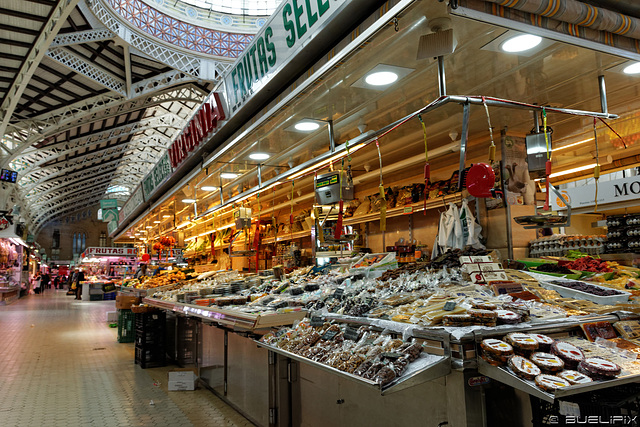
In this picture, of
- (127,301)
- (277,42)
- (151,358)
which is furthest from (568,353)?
(127,301)

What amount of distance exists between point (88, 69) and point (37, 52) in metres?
5.01

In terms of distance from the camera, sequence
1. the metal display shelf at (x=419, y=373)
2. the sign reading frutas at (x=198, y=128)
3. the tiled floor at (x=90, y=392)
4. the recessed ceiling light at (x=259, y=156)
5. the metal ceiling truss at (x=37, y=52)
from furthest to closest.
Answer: the metal ceiling truss at (x=37, y=52), the recessed ceiling light at (x=259, y=156), the sign reading frutas at (x=198, y=128), the tiled floor at (x=90, y=392), the metal display shelf at (x=419, y=373)

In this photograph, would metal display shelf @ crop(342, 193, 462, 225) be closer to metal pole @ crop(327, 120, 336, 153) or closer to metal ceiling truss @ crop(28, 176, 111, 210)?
metal pole @ crop(327, 120, 336, 153)

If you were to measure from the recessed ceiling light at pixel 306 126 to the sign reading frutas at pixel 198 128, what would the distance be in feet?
2.65

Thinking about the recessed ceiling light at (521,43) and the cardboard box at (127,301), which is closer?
the recessed ceiling light at (521,43)

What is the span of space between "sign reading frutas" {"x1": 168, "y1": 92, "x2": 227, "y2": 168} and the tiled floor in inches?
119

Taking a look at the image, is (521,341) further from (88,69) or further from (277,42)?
(88,69)

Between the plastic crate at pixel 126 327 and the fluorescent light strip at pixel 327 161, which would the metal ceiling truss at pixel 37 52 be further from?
the fluorescent light strip at pixel 327 161

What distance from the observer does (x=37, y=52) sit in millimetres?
10195

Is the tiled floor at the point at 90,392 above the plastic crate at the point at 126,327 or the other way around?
the other way around


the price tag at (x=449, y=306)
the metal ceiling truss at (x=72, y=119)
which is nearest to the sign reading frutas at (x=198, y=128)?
the price tag at (x=449, y=306)

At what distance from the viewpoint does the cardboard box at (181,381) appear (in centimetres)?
529

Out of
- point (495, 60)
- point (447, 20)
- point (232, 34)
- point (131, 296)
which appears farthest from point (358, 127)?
point (232, 34)

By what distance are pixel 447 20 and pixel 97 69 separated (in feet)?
51.5
